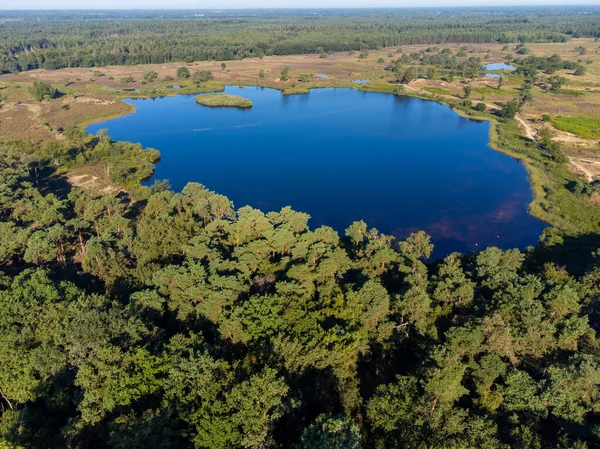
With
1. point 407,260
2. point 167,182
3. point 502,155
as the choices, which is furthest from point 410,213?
point 167,182

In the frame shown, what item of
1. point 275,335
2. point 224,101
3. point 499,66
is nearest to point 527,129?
point 224,101

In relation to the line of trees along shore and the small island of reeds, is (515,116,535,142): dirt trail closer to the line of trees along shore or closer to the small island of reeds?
the line of trees along shore

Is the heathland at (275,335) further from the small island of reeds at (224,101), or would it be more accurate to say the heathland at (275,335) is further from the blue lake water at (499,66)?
the blue lake water at (499,66)

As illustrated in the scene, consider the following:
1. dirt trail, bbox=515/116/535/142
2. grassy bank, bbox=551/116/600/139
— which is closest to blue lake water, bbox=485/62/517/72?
grassy bank, bbox=551/116/600/139

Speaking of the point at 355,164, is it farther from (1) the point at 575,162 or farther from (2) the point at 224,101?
(2) the point at 224,101

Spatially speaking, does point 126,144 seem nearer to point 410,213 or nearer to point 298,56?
point 410,213

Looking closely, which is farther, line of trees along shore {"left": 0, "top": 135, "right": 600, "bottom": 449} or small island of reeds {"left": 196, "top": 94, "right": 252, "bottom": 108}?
small island of reeds {"left": 196, "top": 94, "right": 252, "bottom": 108}
